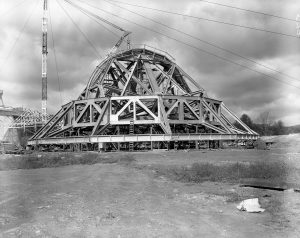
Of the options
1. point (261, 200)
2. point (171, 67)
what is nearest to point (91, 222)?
point (261, 200)

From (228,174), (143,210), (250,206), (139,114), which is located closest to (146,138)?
(139,114)

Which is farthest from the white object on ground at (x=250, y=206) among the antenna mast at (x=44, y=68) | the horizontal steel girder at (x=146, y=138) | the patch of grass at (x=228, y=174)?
the antenna mast at (x=44, y=68)

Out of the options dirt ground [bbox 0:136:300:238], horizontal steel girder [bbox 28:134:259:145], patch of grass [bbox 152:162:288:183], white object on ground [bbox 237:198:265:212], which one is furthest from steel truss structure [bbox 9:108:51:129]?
white object on ground [bbox 237:198:265:212]

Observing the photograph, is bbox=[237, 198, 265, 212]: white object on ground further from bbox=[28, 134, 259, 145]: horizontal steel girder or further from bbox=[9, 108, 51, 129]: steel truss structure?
bbox=[9, 108, 51, 129]: steel truss structure

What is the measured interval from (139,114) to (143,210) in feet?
139

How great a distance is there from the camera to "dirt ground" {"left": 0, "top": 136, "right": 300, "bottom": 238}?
A: 7.67 metres

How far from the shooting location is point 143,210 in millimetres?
9766

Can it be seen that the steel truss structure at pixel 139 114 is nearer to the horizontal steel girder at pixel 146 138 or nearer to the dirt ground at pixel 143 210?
the horizontal steel girder at pixel 146 138

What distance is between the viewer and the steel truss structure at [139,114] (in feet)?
151

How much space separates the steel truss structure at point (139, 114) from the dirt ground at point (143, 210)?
29.5 meters

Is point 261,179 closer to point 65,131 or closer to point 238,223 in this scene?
point 238,223

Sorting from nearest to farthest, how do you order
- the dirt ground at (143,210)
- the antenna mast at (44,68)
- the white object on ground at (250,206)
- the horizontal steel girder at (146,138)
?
the dirt ground at (143,210) → the white object on ground at (250,206) → the horizontal steel girder at (146,138) → the antenna mast at (44,68)

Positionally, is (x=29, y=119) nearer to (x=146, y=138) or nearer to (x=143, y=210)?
(x=146, y=138)

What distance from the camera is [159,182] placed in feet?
49.8
